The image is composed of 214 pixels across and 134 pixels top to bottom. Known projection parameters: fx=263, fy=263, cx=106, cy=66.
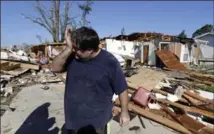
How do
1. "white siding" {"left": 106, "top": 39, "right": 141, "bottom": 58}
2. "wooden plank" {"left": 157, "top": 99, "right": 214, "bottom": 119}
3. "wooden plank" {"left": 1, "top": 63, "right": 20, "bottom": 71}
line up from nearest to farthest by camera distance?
"wooden plank" {"left": 157, "top": 99, "right": 214, "bottom": 119} < "wooden plank" {"left": 1, "top": 63, "right": 20, "bottom": 71} < "white siding" {"left": 106, "top": 39, "right": 141, "bottom": 58}

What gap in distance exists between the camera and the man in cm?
263

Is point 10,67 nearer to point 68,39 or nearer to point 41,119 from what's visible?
point 41,119

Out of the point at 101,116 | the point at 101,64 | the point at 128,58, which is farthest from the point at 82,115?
the point at 128,58


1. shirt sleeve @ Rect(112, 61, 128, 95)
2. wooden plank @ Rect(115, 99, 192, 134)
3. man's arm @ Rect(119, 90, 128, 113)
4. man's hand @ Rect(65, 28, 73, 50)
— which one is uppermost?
man's hand @ Rect(65, 28, 73, 50)

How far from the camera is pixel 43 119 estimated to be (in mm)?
6301

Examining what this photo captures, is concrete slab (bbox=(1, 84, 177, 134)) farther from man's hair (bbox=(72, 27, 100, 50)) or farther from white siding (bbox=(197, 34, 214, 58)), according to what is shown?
white siding (bbox=(197, 34, 214, 58))

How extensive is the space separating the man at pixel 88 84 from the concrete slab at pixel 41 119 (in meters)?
2.86

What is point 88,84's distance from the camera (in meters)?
2.64

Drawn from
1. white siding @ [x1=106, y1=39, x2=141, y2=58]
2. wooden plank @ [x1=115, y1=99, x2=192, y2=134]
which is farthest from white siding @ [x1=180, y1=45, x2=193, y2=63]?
wooden plank @ [x1=115, y1=99, x2=192, y2=134]

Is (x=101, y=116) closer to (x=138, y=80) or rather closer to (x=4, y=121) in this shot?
(x=4, y=121)

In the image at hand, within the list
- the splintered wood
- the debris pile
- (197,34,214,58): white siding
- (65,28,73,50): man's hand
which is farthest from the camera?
(197,34,214,58): white siding

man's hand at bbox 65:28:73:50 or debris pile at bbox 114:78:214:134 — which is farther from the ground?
man's hand at bbox 65:28:73:50

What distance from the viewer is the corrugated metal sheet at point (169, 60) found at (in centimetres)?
1684

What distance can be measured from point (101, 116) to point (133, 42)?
17.1 m
